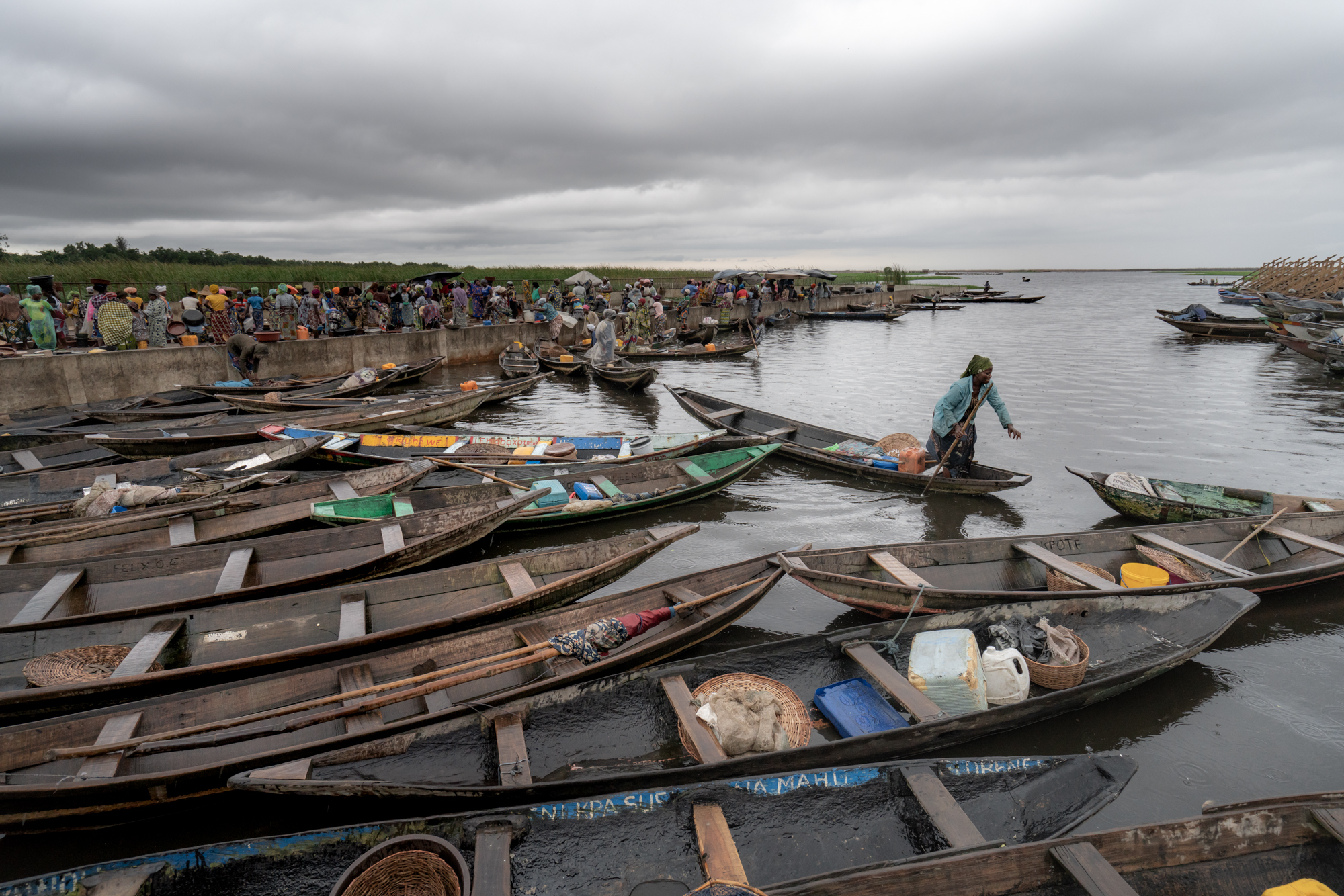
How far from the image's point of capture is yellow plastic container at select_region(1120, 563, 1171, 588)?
21.4 feet

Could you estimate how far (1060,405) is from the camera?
56.5 ft

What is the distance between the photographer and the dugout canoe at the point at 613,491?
25.6 feet

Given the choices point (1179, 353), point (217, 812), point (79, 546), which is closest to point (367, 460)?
point (79, 546)

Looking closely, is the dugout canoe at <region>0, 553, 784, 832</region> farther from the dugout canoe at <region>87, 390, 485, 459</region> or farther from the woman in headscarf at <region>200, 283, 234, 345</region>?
the woman in headscarf at <region>200, 283, 234, 345</region>

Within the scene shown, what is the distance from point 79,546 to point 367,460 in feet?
13.1

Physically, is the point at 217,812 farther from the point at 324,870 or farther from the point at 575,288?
the point at 575,288

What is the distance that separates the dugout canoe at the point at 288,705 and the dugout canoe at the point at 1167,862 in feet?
8.18

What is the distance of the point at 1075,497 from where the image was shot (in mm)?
10734

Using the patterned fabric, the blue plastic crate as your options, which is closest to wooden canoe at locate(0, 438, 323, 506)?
the patterned fabric

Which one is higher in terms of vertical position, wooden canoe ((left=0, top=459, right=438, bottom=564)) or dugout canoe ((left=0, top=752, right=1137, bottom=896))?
wooden canoe ((left=0, top=459, right=438, bottom=564))

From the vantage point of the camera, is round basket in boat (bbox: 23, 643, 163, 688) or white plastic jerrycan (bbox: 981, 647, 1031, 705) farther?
white plastic jerrycan (bbox: 981, 647, 1031, 705)

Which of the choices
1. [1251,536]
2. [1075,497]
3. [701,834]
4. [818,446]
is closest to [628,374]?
[818,446]

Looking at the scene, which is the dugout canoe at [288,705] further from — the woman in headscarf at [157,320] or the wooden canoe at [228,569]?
the woman in headscarf at [157,320]

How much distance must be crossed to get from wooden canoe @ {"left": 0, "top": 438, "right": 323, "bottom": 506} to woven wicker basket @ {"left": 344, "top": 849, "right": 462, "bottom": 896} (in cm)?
732
